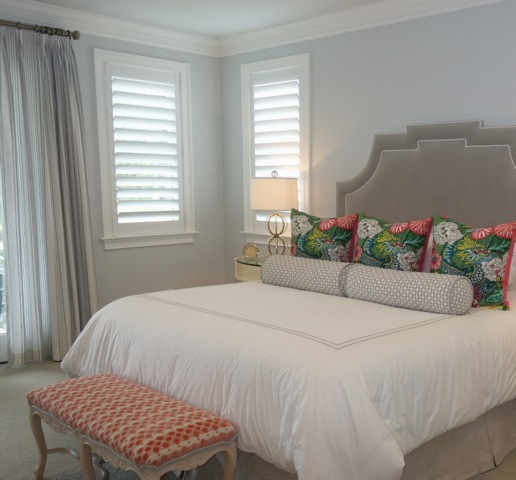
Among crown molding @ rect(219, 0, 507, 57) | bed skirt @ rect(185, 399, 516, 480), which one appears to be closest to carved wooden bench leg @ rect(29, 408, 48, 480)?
bed skirt @ rect(185, 399, 516, 480)

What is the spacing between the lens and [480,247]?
2998 mm

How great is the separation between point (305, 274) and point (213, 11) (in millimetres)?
2230

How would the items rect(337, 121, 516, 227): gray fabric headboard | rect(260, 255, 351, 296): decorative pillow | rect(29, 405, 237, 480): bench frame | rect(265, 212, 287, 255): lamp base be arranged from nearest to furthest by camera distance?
rect(29, 405, 237, 480): bench frame
rect(260, 255, 351, 296): decorative pillow
rect(337, 121, 516, 227): gray fabric headboard
rect(265, 212, 287, 255): lamp base

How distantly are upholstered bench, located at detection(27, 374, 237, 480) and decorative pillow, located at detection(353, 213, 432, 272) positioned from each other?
1497 millimetres

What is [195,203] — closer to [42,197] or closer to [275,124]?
[275,124]

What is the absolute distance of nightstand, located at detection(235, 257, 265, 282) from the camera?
4.61m

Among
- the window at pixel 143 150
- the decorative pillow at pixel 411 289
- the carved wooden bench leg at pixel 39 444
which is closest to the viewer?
the carved wooden bench leg at pixel 39 444

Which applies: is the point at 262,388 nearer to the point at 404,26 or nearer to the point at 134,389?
the point at 134,389

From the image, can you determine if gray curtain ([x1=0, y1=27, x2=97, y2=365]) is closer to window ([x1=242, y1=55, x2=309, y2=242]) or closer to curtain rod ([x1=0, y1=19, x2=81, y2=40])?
curtain rod ([x1=0, y1=19, x2=81, y2=40])

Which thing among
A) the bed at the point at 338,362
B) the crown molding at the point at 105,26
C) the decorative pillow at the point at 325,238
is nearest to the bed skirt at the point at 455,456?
the bed at the point at 338,362

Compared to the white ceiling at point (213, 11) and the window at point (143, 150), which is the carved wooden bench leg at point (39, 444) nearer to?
the window at point (143, 150)

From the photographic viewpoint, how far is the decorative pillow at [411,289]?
276 centimetres

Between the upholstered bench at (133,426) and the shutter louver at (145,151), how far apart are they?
2.44 m

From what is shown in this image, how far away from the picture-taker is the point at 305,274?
3.44m
